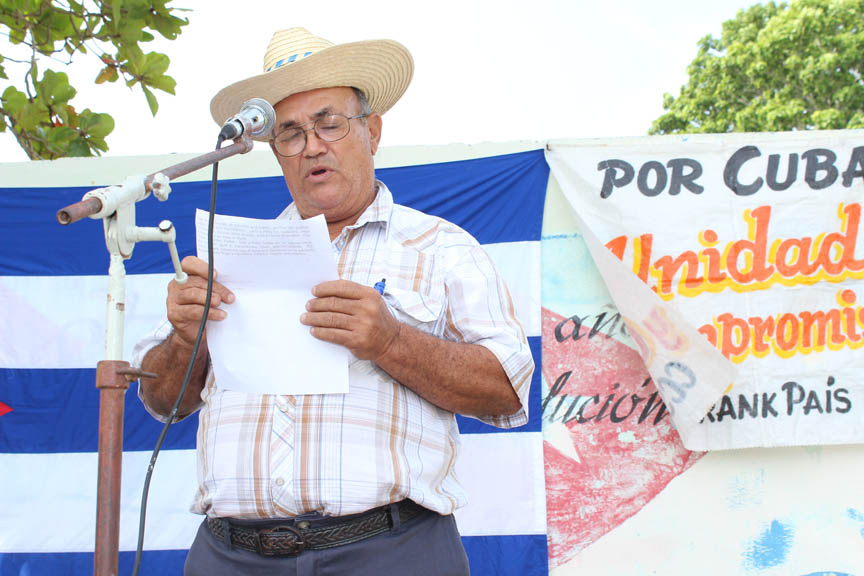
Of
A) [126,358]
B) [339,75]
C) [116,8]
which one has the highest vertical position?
[116,8]

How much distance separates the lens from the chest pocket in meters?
1.48

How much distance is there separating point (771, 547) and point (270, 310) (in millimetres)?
2231

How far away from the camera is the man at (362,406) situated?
1372 millimetres

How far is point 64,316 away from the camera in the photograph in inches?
119

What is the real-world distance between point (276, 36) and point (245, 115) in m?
0.90

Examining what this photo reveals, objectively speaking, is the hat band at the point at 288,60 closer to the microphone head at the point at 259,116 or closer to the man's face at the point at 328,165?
the man's face at the point at 328,165

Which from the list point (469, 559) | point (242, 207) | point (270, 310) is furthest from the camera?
point (242, 207)

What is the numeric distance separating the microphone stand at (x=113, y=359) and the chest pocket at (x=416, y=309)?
1.71 feet

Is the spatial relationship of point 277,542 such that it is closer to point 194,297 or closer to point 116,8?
point 194,297

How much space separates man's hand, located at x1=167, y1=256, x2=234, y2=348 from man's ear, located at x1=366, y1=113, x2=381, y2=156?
741 mm

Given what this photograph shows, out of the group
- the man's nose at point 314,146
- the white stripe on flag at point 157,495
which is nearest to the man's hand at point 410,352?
the man's nose at point 314,146

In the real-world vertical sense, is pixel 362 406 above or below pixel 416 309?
below

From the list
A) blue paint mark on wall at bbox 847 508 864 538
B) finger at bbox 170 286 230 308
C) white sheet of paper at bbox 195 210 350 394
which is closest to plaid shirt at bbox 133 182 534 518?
white sheet of paper at bbox 195 210 350 394

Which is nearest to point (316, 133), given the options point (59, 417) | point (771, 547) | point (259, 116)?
point (259, 116)
